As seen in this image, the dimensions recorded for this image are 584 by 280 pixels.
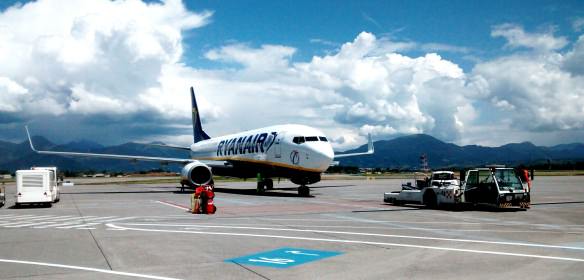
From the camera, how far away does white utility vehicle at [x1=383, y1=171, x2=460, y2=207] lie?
911 inches

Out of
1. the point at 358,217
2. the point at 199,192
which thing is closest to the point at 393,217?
the point at 358,217

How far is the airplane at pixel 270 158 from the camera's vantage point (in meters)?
33.3

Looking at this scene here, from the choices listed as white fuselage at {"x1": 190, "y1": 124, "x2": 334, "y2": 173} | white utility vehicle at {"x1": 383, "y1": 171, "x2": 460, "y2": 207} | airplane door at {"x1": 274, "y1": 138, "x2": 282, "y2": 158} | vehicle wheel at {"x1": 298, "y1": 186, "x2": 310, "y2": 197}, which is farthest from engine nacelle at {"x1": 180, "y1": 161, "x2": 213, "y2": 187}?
white utility vehicle at {"x1": 383, "y1": 171, "x2": 460, "y2": 207}

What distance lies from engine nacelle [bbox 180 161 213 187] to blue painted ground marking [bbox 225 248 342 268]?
28.4m

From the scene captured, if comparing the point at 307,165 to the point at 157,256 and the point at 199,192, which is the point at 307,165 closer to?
the point at 199,192

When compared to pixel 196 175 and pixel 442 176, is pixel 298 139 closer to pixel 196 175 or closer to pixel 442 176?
pixel 196 175

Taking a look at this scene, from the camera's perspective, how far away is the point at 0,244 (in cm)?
1312

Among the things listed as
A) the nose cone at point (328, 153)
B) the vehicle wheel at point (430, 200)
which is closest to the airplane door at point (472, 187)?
the vehicle wheel at point (430, 200)

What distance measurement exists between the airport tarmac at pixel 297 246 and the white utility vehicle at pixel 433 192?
244cm

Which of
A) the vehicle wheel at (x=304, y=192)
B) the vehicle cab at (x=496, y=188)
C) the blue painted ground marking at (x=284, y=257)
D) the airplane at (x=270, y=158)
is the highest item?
the airplane at (x=270, y=158)

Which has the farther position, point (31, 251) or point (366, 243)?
point (366, 243)

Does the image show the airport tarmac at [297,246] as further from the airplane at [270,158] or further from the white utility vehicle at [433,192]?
the airplane at [270,158]

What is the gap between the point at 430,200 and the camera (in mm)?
24312

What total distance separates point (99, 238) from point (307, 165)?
19982mm
